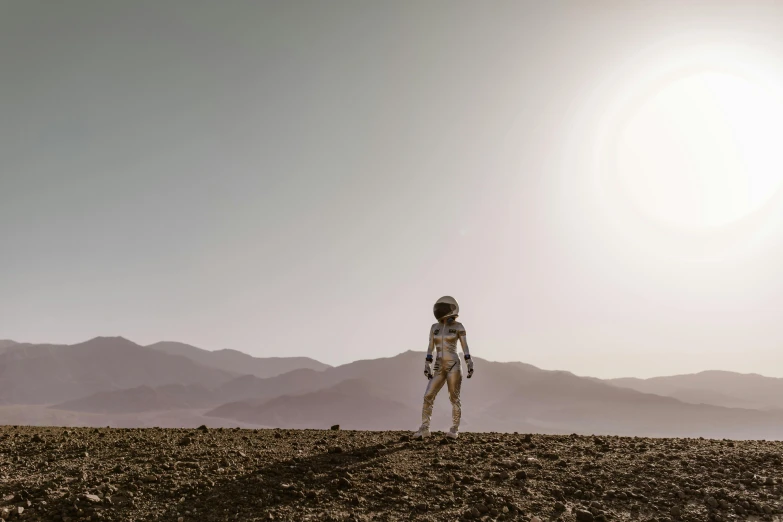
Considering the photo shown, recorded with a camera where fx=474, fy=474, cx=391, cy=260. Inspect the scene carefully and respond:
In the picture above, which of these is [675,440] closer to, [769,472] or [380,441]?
[769,472]

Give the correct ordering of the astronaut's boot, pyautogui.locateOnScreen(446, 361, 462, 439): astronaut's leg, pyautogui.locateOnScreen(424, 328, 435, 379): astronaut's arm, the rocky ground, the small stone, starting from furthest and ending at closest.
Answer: pyautogui.locateOnScreen(424, 328, 435, 379): astronaut's arm < pyautogui.locateOnScreen(446, 361, 462, 439): astronaut's leg < the astronaut's boot < the rocky ground < the small stone

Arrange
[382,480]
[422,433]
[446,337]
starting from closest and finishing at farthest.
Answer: [382,480], [422,433], [446,337]

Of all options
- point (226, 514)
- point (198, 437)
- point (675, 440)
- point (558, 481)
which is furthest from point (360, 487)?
point (675, 440)

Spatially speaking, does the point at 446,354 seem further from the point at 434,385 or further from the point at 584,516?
the point at 584,516

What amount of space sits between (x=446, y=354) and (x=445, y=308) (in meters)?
1.40

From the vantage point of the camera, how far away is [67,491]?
8.09 meters

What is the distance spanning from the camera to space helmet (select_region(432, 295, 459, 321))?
14.6m

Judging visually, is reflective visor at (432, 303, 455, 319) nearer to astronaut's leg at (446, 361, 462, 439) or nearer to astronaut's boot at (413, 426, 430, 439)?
astronaut's leg at (446, 361, 462, 439)

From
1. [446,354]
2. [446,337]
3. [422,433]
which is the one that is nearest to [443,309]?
[446,337]

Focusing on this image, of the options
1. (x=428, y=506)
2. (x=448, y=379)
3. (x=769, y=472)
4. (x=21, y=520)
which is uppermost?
(x=448, y=379)

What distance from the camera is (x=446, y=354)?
14.5 m

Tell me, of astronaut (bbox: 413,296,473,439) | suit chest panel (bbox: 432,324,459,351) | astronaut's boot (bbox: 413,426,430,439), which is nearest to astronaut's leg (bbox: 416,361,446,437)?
astronaut (bbox: 413,296,473,439)

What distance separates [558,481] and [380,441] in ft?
16.7

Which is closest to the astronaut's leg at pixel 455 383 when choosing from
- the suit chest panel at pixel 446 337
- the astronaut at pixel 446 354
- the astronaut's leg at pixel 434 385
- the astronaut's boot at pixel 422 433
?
the astronaut at pixel 446 354
